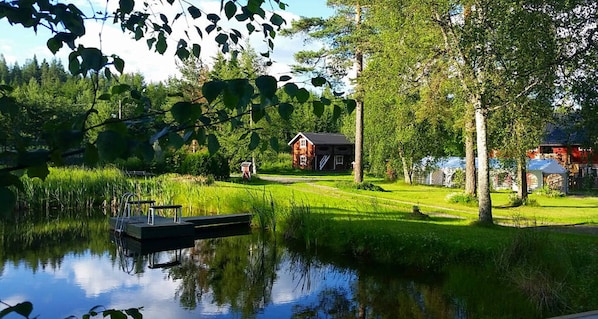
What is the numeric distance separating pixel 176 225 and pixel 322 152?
33.7 m

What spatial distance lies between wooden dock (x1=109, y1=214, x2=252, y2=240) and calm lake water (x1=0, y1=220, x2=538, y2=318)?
764mm

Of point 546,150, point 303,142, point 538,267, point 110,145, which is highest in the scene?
point 303,142

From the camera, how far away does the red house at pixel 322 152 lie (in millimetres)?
44969

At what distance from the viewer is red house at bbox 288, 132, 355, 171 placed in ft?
148

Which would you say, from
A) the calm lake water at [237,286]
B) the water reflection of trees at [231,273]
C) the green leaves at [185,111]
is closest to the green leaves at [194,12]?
the green leaves at [185,111]

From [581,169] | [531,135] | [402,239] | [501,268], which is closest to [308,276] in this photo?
[402,239]

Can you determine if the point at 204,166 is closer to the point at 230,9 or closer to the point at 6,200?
the point at 230,9

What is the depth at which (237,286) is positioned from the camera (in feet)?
26.7

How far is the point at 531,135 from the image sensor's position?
11.7 meters

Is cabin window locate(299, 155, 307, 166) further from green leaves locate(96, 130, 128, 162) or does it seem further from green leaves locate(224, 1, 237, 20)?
green leaves locate(96, 130, 128, 162)

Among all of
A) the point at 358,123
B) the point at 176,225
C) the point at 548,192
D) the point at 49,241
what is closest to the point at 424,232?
the point at 176,225

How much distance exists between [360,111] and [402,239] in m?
14.1

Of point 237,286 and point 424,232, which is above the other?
point 424,232

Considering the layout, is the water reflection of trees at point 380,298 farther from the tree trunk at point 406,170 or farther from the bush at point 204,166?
the tree trunk at point 406,170
